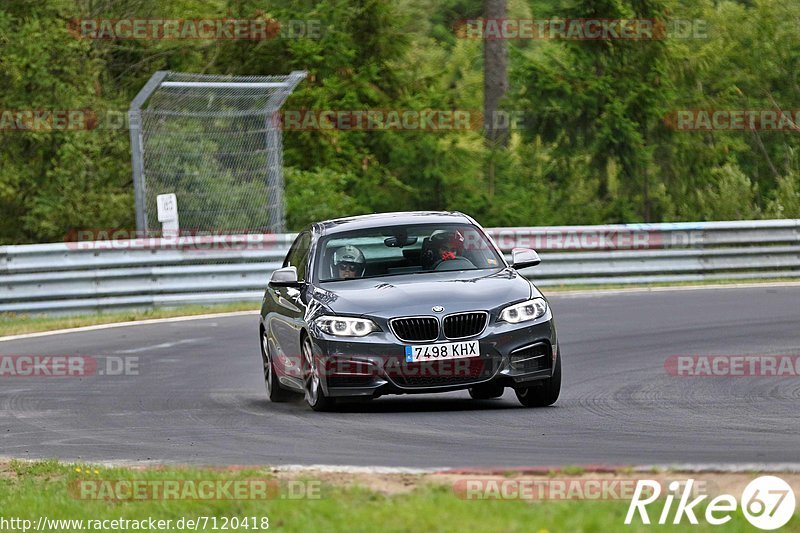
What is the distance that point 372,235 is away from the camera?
1253 centimetres

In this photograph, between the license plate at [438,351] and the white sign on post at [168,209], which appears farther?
the white sign on post at [168,209]

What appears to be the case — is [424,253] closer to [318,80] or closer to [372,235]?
[372,235]

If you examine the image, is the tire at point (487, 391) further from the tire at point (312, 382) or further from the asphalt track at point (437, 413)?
the tire at point (312, 382)

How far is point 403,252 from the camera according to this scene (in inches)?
482

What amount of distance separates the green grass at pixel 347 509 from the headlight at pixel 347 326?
8.51 feet

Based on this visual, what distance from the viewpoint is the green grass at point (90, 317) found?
65.7ft

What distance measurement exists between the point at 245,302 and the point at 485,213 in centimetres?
1008

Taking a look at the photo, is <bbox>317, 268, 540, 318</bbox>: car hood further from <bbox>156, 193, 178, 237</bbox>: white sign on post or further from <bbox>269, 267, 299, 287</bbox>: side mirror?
<bbox>156, 193, 178, 237</bbox>: white sign on post

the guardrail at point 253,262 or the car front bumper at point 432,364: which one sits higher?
the car front bumper at point 432,364

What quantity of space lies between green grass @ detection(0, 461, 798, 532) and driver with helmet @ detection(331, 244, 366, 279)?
144 inches

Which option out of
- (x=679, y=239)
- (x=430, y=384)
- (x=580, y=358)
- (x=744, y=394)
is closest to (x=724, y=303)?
(x=679, y=239)

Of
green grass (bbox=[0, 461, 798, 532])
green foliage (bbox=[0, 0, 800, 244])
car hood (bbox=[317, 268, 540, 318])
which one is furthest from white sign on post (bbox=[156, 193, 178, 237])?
green grass (bbox=[0, 461, 798, 532])

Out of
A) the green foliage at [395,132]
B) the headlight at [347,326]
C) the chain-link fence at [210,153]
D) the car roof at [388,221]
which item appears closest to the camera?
the headlight at [347,326]

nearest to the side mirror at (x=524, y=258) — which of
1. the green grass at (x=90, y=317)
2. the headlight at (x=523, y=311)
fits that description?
the headlight at (x=523, y=311)
